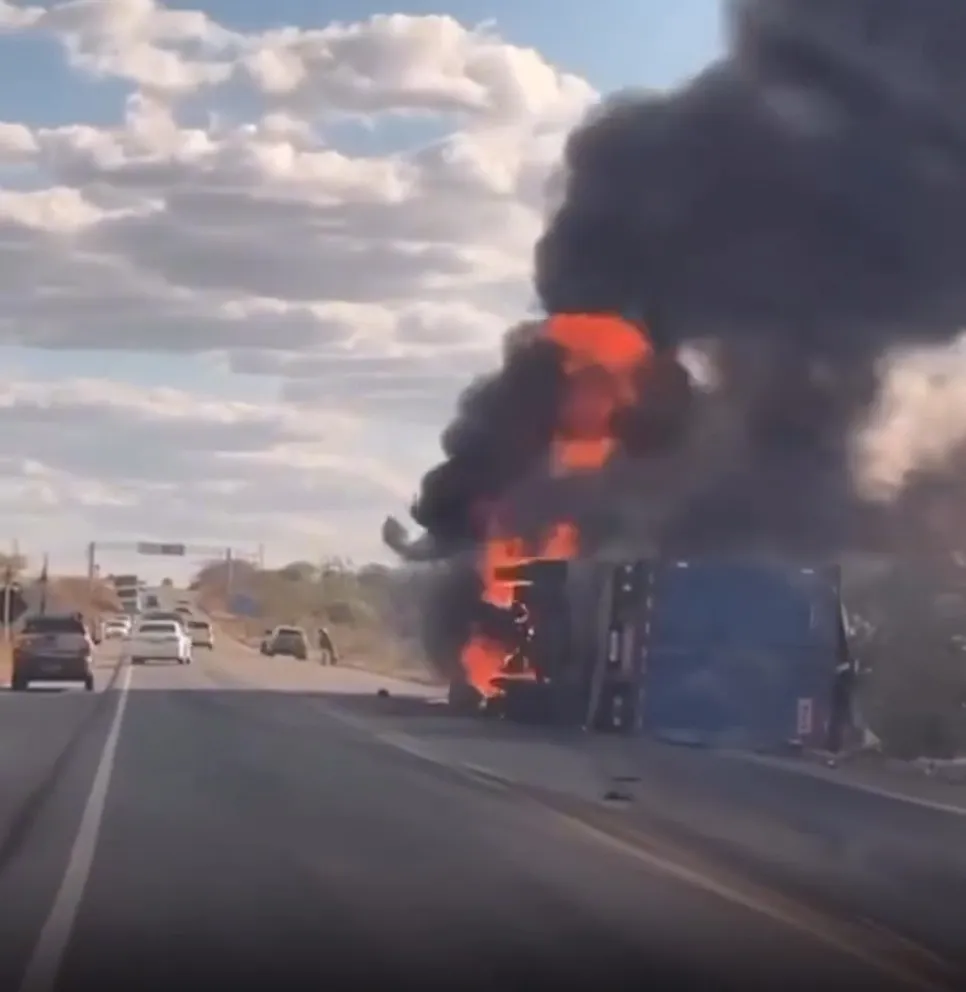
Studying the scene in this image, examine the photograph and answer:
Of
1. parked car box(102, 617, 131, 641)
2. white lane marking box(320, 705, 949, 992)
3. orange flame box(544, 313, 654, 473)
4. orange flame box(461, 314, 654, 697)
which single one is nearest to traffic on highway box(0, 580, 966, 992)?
white lane marking box(320, 705, 949, 992)

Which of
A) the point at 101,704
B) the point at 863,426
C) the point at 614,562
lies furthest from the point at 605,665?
the point at 101,704

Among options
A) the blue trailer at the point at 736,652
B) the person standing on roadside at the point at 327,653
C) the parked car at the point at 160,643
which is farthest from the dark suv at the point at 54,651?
the person standing on roadside at the point at 327,653

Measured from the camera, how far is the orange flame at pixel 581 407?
42.0 meters

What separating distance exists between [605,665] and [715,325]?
34.9 ft

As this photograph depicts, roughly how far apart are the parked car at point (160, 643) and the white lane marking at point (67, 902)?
1996 inches

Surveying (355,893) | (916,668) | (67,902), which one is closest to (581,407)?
(916,668)

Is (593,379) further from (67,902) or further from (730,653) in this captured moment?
(67,902)

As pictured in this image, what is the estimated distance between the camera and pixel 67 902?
50.1ft

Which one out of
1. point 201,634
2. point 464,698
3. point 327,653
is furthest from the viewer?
point 201,634

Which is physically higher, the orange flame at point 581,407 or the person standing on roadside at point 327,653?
the orange flame at point 581,407

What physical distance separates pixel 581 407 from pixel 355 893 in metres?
28.6

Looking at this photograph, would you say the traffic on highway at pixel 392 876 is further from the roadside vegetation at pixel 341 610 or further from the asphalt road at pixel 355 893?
the roadside vegetation at pixel 341 610

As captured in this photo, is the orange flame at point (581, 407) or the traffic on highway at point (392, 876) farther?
the orange flame at point (581, 407)

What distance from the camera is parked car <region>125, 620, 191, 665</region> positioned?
253ft
